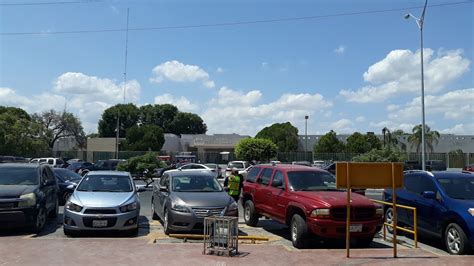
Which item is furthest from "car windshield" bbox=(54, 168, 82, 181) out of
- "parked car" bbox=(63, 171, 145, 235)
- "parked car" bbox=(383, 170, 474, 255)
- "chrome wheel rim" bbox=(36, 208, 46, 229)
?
"parked car" bbox=(383, 170, 474, 255)

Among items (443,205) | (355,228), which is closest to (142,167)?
(355,228)

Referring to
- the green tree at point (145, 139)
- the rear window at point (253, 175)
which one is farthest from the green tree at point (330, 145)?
the rear window at point (253, 175)

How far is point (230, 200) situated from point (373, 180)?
3899mm

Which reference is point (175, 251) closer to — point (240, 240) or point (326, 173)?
point (240, 240)

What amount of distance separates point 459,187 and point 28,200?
10.1 metres

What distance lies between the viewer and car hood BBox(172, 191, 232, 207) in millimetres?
12148

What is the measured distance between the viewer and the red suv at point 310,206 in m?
10.8

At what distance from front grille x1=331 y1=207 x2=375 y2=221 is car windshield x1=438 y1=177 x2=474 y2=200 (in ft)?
6.17

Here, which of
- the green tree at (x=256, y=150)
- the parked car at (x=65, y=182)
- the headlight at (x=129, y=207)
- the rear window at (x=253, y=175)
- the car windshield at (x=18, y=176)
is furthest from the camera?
the green tree at (x=256, y=150)

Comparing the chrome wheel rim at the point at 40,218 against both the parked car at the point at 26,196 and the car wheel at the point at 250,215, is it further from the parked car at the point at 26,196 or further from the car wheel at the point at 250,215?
the car wheel at the point at 250,215

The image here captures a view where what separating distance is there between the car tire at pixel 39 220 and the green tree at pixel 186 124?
10074 cm

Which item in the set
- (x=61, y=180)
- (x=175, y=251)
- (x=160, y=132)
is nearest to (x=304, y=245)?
(x=175, y=251)

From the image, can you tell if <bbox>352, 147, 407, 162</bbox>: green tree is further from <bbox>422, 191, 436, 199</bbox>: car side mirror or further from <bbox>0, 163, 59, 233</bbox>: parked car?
<bbox>0, 163, 59, 233</bbox>: parked car

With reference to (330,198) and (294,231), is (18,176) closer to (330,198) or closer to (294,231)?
(294,231)
